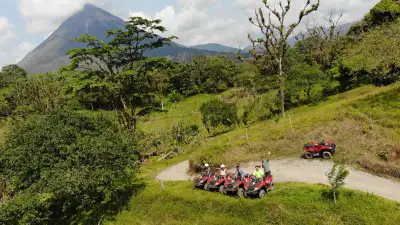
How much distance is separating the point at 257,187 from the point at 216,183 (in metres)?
3.51

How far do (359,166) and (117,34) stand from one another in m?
26.5

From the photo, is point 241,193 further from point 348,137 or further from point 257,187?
point 348,137

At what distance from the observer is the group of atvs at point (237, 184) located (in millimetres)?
19172

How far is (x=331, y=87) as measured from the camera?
49062mm

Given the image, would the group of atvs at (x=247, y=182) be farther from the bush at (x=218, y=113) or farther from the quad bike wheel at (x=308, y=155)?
the bush at (x=218, y=113)

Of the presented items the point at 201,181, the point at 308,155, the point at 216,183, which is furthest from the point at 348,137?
the point at 201,181

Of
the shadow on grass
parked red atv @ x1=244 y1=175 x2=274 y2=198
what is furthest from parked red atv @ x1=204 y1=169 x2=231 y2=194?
the shadow on grass

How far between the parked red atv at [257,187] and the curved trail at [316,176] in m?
2.79

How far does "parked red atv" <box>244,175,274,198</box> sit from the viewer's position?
19.0 meters

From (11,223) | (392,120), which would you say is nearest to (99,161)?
(11,223)

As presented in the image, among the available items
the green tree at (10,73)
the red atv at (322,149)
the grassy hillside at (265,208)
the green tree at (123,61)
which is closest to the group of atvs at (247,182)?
the red atv at (322,149)

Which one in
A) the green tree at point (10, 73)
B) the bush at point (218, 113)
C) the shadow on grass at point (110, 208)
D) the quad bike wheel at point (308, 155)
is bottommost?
the shadow on grass at point (110, 208)

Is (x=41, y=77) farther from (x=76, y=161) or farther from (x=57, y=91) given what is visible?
(x=76, y=161)

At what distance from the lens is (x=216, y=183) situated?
21.5 meters
